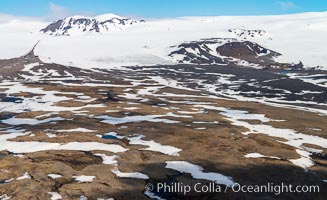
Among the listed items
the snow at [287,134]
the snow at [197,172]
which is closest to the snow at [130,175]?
the snow at [197,172]

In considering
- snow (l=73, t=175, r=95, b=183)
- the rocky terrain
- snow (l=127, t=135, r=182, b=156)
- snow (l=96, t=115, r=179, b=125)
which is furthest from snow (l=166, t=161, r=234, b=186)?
snow (l=96, t=115, r=179, b=125)

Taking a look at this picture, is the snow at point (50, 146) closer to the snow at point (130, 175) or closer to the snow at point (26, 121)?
the snow at point (130, 175)

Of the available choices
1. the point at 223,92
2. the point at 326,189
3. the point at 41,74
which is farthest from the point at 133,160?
the point at 41,74

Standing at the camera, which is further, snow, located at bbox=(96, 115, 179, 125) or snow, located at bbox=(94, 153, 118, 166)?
snow, located at bbox=(96, 115, 179, 125)

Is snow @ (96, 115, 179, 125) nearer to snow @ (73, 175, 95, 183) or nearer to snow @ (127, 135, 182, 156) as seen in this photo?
snow @ (127, 135, 182, 156)

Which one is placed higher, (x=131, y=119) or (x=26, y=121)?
(x=26, y=121)

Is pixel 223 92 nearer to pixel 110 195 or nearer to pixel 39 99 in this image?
pixel 39 99

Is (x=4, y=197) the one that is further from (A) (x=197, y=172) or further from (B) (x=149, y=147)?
(B) (x=149, y=147)

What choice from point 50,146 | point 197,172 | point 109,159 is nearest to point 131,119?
point 50,146
